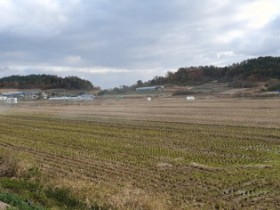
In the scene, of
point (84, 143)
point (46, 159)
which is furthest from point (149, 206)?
point (84, 143)

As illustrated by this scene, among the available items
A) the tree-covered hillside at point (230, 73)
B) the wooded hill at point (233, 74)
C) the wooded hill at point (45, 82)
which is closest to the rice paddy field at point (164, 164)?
the wooded hill at point (233, 74)

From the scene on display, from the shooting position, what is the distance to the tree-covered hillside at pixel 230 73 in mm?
113750

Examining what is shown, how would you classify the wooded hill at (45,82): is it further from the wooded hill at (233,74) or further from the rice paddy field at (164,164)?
the rice paddy field at (164,164)

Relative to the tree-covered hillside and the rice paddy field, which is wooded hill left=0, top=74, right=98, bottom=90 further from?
the rice paddy field

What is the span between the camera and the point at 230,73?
130m

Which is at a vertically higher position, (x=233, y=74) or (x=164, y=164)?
(x=233, y=74)

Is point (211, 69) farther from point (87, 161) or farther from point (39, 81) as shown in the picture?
point (87, 161)

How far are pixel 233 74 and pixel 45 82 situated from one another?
89578mm

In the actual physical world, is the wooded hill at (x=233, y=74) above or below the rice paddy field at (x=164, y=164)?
above

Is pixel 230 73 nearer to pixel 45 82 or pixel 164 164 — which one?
pixel 45 82

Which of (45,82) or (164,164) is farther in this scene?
(45,82)

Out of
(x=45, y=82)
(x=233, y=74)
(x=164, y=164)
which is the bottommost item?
(x=164, y=164)

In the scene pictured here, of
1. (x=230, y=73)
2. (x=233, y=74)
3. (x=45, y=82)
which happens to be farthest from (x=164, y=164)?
(x=45, y=82)

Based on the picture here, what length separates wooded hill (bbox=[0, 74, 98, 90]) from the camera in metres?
179
